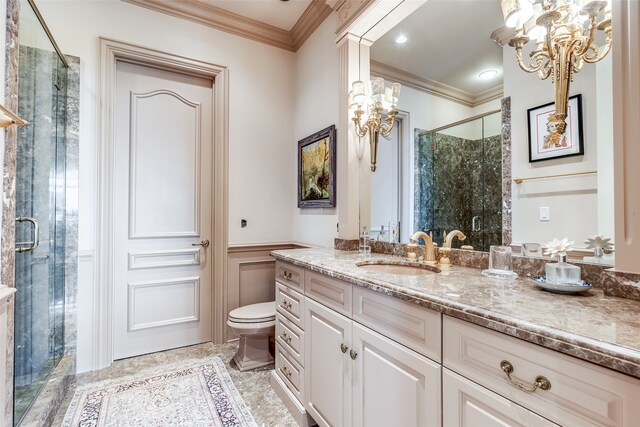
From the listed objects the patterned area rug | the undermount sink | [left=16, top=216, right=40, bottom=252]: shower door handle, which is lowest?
the patterned area rug

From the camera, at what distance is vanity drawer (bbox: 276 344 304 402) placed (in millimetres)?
1699

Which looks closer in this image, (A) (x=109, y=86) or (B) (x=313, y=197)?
(A) (x=109, y=86)

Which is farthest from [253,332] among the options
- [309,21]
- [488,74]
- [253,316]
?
[309,21]

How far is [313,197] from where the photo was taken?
8.56ft

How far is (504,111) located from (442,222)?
0.63 meters

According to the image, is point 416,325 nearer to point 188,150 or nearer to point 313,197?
point 313,197

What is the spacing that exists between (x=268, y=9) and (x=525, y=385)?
303 centimetres

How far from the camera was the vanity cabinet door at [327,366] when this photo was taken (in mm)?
1336

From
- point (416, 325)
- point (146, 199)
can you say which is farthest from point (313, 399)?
point (146, 199)

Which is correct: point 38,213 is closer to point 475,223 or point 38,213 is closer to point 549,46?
point 475,223

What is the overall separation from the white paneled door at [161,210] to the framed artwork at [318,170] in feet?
2.77

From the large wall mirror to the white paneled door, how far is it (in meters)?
1.54

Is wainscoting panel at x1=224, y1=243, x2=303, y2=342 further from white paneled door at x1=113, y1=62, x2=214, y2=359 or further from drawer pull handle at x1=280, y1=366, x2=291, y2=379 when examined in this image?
drawer pull handle at x1=280, y1=366, x2=291, y2=379

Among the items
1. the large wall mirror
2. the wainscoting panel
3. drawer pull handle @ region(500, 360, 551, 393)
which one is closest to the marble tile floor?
the wainscoting panel
